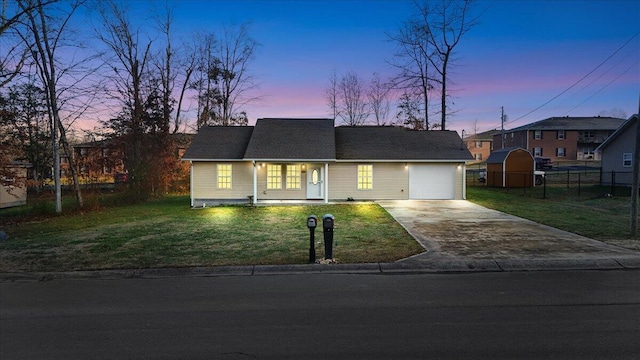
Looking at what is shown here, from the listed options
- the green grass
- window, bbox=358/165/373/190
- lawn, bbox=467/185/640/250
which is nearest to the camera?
lawn, bbox=467/185/640/250

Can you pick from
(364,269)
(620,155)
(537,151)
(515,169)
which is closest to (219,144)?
(364,269)

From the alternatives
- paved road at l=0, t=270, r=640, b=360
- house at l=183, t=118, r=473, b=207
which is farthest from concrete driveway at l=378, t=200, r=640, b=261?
house at l=183, t=118, r=473, b=207

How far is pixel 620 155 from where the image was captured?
2842cm

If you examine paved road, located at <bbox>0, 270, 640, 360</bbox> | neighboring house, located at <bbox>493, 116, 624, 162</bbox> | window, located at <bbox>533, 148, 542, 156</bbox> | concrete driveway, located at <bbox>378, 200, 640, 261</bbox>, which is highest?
neighboring house, located at <bbox>493, 116, 624, 162</bbox>

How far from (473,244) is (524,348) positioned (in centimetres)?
587

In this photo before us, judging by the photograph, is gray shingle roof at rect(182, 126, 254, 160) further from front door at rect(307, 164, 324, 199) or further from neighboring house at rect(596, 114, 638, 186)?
neighboring house at rect(596, 114, 638, 186)

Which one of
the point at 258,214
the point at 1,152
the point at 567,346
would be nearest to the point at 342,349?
the point at 567,346

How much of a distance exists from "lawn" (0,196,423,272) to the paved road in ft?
3.84

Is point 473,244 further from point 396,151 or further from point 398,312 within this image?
point 396,151

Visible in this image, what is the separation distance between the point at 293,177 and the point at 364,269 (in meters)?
14.2

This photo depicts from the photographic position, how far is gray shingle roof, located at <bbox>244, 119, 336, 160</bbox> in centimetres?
2086

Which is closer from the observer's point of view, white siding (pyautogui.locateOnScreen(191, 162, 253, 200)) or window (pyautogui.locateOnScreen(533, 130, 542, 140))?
white siding (pyautogui.locateOnScreen(191, 162, 253, 200))

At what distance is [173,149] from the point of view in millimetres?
32562

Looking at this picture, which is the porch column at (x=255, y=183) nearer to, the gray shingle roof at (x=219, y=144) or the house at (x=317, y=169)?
the house at (x=317, y=169)
